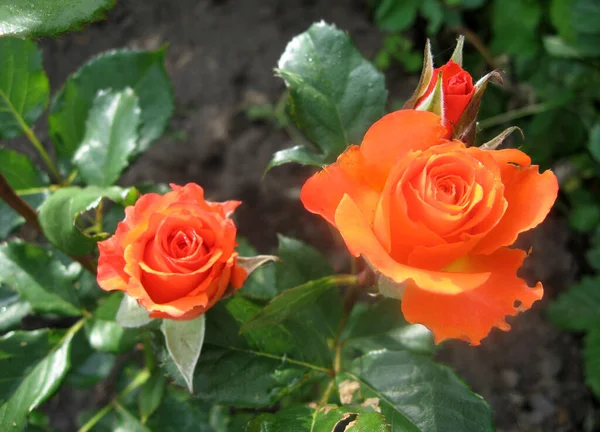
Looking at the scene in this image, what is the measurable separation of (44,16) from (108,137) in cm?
55

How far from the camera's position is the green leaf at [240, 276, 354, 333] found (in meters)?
0.72

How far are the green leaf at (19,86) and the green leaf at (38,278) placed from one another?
0.73 ft

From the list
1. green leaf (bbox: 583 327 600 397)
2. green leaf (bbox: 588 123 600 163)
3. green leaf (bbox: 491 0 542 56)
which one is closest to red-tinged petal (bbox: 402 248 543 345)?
green leaf (bbox: 588 123 600 163)

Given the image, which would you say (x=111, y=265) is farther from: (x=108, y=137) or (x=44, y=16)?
(x=108, y=137)

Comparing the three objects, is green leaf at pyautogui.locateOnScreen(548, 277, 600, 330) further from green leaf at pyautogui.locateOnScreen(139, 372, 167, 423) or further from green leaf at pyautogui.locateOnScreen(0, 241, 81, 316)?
green leaf at pyautogui.locateOnScreen(0, 241, 81, 316)

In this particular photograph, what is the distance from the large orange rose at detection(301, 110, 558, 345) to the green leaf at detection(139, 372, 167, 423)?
67 centimetres

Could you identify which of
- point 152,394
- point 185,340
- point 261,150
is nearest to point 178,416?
point 152,394

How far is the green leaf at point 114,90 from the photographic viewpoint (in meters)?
1.09

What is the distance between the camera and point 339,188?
62 cm

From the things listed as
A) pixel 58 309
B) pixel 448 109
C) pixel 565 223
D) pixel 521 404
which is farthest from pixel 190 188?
Result: pixel 565 223

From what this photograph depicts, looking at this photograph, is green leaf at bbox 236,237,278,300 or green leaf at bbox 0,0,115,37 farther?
green leaf at bbox 236,237,278,300

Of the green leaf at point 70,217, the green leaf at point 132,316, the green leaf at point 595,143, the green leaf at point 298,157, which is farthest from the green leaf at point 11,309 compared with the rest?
the green leaf at point 595,143

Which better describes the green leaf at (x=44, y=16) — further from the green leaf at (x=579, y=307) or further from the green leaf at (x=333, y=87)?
the green leaf at (x=579, y=307)

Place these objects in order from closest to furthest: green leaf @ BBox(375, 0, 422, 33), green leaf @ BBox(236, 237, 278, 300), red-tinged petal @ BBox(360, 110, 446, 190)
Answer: red-tinged petal @ BBox(360, 110, 446, 190)
green leaf @ BBox(236, 237, 278, 300)
green leaf @ BBox(375, 0, 422, 33)
